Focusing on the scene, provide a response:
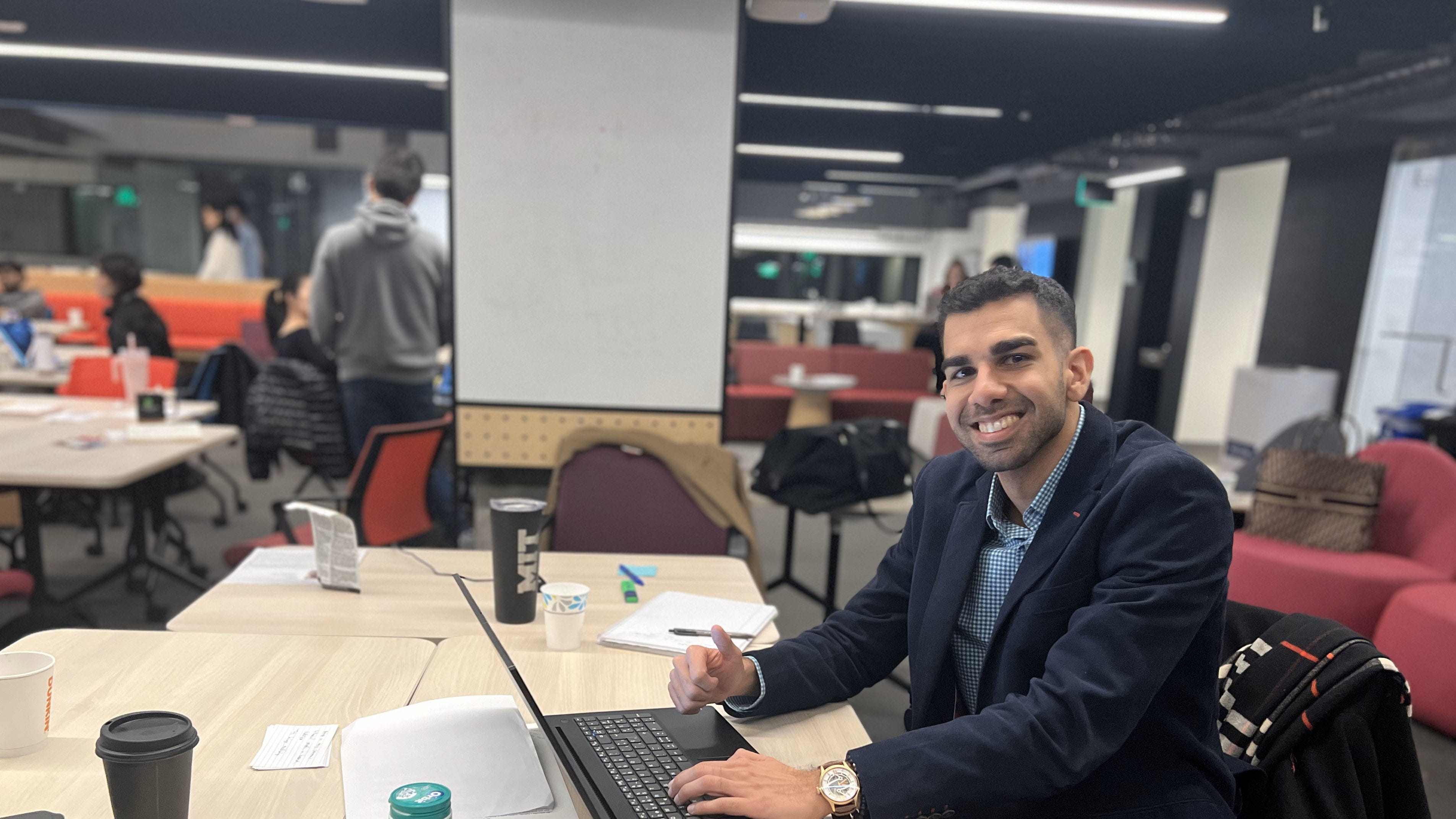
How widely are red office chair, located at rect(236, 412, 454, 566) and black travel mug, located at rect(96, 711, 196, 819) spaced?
1.77 metres

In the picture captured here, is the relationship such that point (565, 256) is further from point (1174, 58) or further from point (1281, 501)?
point (1174, 58)

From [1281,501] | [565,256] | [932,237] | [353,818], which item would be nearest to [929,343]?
[1281,501]

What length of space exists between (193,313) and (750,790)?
10.5 metres

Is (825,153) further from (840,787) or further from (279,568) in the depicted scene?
(840,787)

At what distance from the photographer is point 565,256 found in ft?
11.3

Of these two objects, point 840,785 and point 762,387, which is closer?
point 840,785

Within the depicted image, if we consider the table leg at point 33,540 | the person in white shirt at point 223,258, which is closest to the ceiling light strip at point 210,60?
the person in white shirt at point 223,258

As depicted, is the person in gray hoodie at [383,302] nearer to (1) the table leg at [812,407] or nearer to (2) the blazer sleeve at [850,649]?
(2) the blazer sleeve at [850,649]

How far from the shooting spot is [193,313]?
9680 mm

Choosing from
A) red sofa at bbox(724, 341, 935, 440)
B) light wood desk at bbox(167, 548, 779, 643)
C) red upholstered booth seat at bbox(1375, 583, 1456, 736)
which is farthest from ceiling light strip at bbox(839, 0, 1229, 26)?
red sofa at bbox(724, 341, 935, 440)

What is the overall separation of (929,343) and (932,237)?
10232 millimetres

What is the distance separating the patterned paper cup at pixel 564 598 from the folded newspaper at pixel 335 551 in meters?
0.51

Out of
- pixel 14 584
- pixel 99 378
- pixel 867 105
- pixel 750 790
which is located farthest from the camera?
pixel 867 105

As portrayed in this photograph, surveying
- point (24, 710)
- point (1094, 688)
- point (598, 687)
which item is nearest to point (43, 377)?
point (24, 710)
